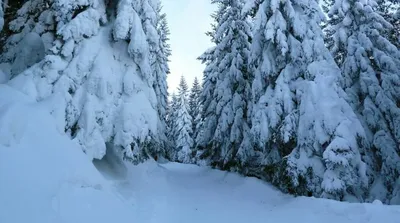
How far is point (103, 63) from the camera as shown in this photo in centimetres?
1090

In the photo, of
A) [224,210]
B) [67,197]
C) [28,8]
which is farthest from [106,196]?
[28,8]

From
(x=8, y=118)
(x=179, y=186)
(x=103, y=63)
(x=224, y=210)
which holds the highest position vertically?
(x=103, y=63)

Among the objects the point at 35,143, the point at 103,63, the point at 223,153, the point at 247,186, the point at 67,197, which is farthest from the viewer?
the point at 223,153

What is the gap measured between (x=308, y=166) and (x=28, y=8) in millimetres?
12218

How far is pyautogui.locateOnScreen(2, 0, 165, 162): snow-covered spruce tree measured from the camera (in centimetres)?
974

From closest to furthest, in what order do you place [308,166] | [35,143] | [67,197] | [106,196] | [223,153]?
1. [67,197]
2. [35,143]
3. [106,196]
4. [308,166]
5. [223,153]

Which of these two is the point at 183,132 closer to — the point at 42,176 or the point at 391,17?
the point at 391,17

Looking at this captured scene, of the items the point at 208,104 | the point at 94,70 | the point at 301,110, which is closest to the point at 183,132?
the point at 208,104

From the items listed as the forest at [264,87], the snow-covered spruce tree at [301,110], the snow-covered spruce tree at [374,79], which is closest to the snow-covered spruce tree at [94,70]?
the forest at [264,87]

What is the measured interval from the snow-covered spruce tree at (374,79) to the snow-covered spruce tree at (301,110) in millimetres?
2863

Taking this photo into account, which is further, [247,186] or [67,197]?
[247,186]

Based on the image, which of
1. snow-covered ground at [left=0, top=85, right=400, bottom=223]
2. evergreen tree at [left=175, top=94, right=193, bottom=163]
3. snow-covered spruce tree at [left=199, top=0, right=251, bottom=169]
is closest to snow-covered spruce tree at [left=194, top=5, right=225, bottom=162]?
snow-covered spruce tree at [left=199, top=0, right=251, bottom=169]

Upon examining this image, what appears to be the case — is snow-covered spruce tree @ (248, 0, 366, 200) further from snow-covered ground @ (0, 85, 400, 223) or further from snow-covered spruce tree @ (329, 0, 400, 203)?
snow-covered spruce tree @ (329, 0, 400, 203)

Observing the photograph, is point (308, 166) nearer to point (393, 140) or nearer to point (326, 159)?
point (326, 159)
